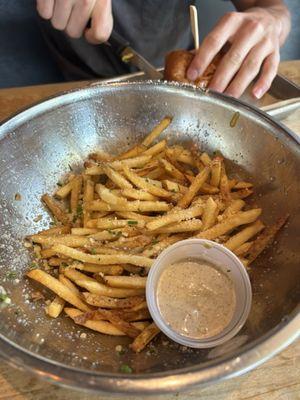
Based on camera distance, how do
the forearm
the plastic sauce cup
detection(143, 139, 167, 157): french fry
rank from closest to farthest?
the plastic sauce cup → detection(143, 139, 167, 157): french fry → the forearm

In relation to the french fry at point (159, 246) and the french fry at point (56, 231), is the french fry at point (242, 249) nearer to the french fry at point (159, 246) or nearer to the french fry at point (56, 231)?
the french fry at point (159, 246)

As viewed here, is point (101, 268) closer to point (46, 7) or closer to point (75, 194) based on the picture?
point (75, 194)

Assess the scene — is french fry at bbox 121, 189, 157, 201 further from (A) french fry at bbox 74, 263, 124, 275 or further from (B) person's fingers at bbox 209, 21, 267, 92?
(B) person's fingers at bbox 209, 21, 267, 92

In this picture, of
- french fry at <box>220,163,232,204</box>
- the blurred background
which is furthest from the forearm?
french fry at <box>220,163,232,204</box>

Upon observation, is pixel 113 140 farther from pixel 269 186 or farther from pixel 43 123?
pixel 269 186

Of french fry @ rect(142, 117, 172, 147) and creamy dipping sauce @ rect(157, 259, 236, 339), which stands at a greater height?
french fry @ rect(142, 117, 172, 147)

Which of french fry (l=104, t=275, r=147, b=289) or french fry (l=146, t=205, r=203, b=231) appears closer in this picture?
french fry (l=104, t=275, r=147, b=289)

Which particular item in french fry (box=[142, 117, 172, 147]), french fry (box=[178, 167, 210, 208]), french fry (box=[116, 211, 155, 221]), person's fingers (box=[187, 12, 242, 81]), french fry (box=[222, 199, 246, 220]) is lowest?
french fry (box=[222, 199, 246, 220])

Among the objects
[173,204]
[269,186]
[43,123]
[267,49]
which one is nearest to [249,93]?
[267,49]

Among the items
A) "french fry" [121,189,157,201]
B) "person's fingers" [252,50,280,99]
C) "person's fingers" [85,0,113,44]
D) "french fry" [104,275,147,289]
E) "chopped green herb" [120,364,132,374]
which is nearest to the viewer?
"chopped green herb" [120,364,132,374]

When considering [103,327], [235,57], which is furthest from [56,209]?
[235,57]
